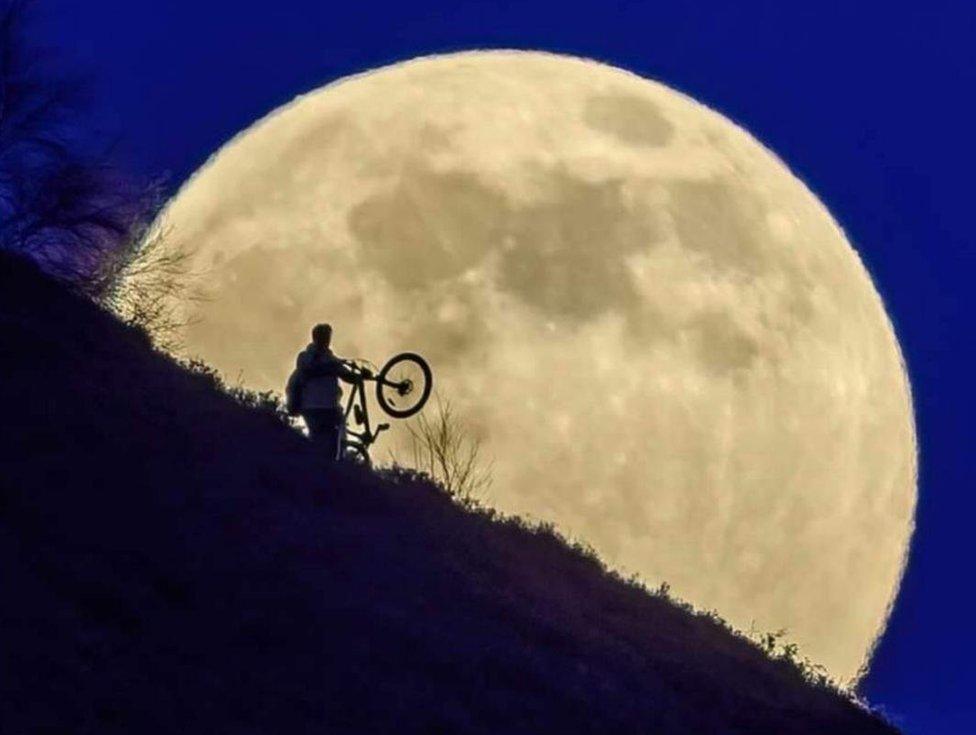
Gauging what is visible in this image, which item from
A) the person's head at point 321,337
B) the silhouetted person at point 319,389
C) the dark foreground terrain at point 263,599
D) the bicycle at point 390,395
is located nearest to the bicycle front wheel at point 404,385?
the bicycle at point 390,395

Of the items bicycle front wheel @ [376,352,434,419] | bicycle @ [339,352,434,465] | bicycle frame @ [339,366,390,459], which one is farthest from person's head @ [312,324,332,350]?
bicycle front wheel @ [376,352,434,419]

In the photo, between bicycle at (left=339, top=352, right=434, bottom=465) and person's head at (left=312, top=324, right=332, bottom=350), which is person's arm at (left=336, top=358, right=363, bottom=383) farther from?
person's head at (left=312, top=324, right=332, bottom=350)

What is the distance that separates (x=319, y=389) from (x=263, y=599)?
274 inches

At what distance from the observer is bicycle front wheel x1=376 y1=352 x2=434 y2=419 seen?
21.8 meters

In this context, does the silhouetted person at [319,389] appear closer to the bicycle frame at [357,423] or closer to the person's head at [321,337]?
the person's head at [321,337]

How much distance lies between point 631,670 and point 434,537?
11.1 ft

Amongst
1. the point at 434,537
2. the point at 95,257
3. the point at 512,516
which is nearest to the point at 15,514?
the point at 434,537

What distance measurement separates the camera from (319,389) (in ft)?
65.5

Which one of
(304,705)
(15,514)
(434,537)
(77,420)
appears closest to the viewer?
(304,705)

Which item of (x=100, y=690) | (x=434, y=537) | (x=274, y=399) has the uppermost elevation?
(x=274, y=399)

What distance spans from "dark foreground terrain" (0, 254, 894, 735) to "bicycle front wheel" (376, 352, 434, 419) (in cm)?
101

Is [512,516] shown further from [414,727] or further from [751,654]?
[414,727]

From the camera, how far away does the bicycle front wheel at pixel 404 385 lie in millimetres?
21844

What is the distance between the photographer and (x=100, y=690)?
32.7 feet
